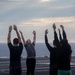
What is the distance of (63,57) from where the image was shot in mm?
16328

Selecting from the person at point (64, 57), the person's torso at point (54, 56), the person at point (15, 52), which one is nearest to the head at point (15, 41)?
the person at point (15, 52)

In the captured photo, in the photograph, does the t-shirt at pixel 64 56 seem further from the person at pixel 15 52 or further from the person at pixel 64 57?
the person at pixel 15 52

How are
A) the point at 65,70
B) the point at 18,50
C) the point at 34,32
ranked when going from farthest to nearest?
1. the point at 34,32
2. the point at 18,50
3. the point at 65,70

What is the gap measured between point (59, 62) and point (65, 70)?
0.38 meters

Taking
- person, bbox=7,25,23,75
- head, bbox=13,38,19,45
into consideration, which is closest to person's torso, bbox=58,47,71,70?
person, bbox=7,25,23,75

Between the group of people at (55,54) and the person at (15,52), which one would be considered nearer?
the group of people at (55,54)

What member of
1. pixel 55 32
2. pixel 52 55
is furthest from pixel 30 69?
pixel 55 32

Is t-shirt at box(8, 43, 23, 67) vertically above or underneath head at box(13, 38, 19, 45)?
underneath

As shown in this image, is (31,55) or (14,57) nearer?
(14,57)

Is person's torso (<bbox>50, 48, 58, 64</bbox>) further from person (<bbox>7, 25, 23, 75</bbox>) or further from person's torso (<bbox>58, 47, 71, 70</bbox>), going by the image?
person's torso (<bbox>58, 47, 71, 70</bbox>)

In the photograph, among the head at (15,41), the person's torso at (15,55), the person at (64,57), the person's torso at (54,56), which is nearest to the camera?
the person at (64,57)

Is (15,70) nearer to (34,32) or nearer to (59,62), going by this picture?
(59,62)

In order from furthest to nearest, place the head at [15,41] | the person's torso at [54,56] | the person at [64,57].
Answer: the person's torso at [54,56]
the head at [15,41]
the person at [64,57]

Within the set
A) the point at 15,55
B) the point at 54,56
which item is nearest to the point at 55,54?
the point at 54,56
